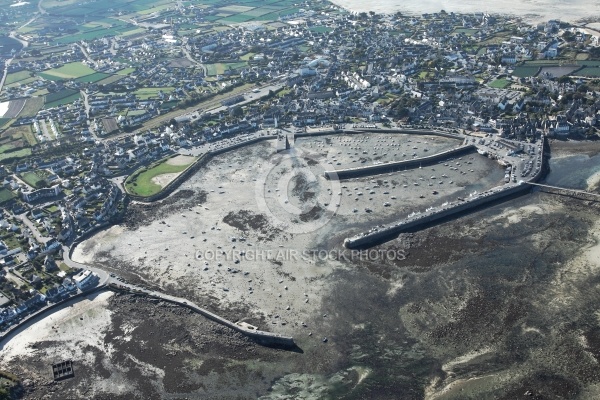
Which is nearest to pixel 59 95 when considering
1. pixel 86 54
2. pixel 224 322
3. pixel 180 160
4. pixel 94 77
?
pixel 94 77

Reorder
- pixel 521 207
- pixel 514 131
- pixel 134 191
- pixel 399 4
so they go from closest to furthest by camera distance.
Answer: pixel 521 207 < pixel 134 191 < pixel 514 131 < pixel 399 4

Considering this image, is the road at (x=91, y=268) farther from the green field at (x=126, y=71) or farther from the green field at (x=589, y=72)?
the green field at (x=589, y=72)

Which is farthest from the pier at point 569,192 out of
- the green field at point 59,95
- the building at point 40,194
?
the green field at point 59,95

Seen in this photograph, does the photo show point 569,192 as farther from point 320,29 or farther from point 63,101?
point 320,29

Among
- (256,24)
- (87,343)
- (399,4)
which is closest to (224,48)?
(256,24)

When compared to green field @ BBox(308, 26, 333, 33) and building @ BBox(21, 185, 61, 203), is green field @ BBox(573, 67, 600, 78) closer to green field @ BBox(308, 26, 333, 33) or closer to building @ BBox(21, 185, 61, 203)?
green field @ BBox(308, 26, 333, 33)

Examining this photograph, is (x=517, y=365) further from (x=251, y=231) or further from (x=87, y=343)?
(x=87, y=343)
